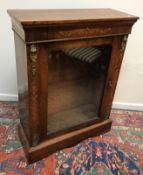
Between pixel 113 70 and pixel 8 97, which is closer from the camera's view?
pixel 113 70

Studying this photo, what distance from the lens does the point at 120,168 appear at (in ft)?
4.10

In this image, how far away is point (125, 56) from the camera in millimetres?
1562

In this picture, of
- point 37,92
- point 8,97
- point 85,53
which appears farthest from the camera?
point 8,97

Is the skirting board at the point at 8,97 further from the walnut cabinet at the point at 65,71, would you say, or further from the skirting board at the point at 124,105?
the walnut cabinet at the point at 65,71

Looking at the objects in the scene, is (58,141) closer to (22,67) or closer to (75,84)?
(75,84)

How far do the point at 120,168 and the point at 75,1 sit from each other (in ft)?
3.76

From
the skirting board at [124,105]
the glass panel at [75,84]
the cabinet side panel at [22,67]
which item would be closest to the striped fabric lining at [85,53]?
the glass panel at [75,84]

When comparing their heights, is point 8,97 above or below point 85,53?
below

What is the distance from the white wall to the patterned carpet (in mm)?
272

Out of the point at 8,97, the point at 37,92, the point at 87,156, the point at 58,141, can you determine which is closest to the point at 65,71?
the point at 37,92

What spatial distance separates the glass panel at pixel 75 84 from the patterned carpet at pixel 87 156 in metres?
0.19

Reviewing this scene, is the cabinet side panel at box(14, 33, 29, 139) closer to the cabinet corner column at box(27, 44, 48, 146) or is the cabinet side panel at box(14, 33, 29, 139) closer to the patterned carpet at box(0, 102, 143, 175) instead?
the cabinet corner column at box(27, 44, 48, 146)

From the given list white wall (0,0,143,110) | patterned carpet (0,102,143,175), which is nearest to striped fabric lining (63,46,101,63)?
white wall (0,0,143,110)

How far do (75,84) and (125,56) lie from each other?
1.69ft
